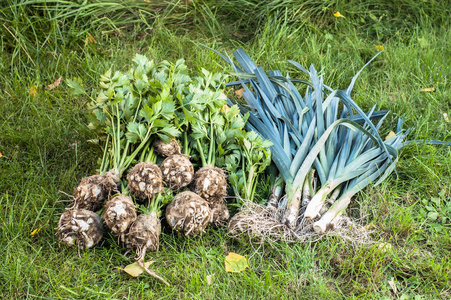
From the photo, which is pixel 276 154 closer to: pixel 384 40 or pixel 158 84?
pixel 158 84

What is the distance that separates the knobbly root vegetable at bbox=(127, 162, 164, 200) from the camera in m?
2.20

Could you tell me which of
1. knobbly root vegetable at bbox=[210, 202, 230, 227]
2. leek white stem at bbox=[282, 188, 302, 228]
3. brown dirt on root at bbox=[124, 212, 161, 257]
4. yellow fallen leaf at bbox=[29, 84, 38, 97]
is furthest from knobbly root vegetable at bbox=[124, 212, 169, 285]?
yellow fallen leaf at bbox=[29, 84, 38, 97]

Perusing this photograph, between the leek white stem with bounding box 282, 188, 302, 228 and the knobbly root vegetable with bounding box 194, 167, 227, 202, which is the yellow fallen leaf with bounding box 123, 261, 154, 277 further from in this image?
the leek white stem with bounding box 282, 188, 302, 228

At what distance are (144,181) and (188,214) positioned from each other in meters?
0.27

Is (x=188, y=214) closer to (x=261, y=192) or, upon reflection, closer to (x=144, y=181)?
(x=144, y=181)

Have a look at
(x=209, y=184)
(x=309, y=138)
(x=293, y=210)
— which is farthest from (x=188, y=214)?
(x=309, y=138)

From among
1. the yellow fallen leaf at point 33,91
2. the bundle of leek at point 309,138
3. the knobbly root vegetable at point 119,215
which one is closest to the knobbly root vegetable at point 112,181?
the knobbly root vegetable at point 119,215

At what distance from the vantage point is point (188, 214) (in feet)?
7.10

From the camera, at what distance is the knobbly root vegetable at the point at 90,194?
222 centimetres

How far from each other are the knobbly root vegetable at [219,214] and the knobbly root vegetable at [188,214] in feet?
0.34

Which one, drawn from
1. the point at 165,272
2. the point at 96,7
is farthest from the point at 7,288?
the point at 96,7

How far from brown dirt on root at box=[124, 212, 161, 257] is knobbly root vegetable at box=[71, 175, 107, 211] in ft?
0.81

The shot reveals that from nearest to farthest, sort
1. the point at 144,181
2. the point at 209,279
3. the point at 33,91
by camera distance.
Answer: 1. the point at 209,279
2. the point at 144,181
3. the point at 33,91

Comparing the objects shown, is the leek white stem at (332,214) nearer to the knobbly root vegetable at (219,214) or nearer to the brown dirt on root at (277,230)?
the brown dirt on root at (277,230)
